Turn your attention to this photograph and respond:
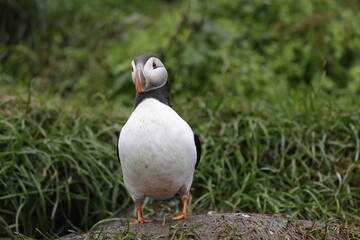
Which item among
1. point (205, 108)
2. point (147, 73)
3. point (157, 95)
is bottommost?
point (205, 108)

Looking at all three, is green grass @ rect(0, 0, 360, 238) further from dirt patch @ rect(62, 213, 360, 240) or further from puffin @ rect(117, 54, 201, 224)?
puffin @ rect(117, 54, 201, 224)

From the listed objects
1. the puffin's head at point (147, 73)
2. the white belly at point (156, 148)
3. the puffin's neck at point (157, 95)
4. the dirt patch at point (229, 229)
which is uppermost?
the puffin's head at point (147, 73)

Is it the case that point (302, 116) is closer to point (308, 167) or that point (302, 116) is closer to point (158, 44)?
point (308, 167)

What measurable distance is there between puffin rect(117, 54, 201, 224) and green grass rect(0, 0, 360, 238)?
37.7 inches

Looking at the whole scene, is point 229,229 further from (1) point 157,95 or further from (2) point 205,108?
(2) point 205,108

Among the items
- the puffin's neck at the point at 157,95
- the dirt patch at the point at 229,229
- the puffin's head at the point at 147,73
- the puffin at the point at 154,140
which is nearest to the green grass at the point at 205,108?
the dirt patch at the point at 229,229

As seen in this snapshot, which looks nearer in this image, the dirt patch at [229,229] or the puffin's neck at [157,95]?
the dirt patch at [229,229]

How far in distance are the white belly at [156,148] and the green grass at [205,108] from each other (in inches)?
37.8

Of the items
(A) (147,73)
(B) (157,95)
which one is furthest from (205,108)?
(A) (147,73)

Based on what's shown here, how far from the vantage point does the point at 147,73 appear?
2.66m

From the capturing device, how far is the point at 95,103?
4879 mm

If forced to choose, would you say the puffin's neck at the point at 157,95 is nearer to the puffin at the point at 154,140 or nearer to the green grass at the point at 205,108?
the puffin at the point at 154,140

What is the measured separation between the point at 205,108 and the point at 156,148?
1927 mm

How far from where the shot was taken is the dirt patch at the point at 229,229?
2.65 m
